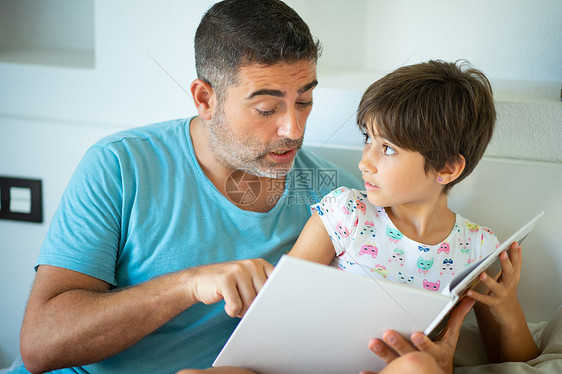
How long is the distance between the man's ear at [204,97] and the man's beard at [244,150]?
22 mm

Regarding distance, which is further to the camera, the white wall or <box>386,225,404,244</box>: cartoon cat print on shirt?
the white wall

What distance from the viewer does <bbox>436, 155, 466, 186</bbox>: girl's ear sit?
1112mm

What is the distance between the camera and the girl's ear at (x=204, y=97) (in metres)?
Result: 1.21

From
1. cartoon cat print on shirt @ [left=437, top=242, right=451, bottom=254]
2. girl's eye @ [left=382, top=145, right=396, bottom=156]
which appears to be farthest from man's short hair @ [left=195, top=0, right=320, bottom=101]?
cartoon cat print on shirt @ [left=437, top=242, right=451, bottom=254]

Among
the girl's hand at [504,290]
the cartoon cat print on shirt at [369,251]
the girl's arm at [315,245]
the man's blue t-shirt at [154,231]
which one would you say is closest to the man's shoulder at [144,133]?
the man's blue t-shirt at [154,231]

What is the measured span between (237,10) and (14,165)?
0.86 meters

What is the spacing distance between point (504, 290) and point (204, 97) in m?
0.73

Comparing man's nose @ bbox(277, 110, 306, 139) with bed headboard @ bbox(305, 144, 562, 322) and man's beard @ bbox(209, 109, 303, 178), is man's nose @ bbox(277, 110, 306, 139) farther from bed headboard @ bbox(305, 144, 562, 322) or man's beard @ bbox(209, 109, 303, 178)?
bed headboard @ bbox(305, 144, 562, 322)

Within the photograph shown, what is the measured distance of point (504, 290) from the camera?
3.41 feet

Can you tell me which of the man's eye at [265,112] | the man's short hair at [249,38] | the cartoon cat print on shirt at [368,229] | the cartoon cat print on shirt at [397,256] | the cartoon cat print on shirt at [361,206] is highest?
the man's short hair at [249,38]

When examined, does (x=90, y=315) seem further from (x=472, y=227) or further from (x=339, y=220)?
(x=472, y=227)

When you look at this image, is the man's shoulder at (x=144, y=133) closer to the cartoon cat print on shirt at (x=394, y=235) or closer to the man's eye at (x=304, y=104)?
the man's eye at (x=304, y=104)

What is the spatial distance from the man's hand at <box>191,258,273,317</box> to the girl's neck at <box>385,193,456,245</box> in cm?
37

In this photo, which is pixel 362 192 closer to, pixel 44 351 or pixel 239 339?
pixel 239 339
